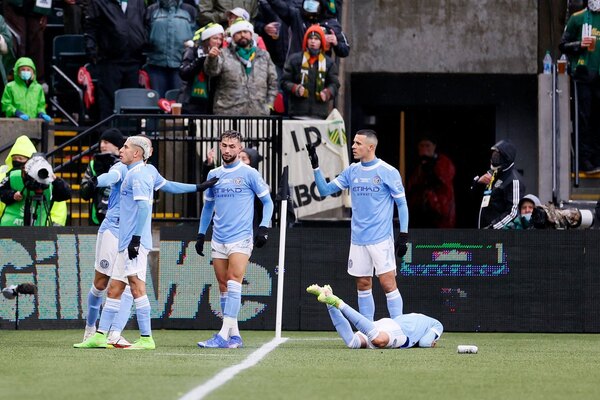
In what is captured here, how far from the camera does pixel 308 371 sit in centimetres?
1142

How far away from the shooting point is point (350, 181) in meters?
15.8

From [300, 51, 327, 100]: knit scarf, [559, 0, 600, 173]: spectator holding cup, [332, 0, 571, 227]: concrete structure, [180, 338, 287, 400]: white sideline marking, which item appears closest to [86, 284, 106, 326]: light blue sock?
[180, 338, 287, 400]: white sideline marking

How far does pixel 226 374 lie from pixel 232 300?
12.7 ft

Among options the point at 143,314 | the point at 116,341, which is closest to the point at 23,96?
the point at 116,341

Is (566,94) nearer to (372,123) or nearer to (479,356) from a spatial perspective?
(372,123)

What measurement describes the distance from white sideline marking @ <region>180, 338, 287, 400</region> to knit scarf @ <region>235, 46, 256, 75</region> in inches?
258

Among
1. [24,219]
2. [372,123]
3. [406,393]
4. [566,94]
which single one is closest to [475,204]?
[372,123]

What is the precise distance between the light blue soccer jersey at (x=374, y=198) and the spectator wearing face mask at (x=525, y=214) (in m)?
3.61

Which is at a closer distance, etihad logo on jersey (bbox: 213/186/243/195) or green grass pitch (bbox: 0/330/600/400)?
green grass pitch (bbox: 0/330/600/400)

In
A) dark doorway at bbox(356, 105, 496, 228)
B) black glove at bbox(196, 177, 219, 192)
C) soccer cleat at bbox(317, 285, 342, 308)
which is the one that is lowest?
soccer cleat at bbox(317, 285, 342, 308)

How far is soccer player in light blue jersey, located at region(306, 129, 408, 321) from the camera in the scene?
51.3 feet

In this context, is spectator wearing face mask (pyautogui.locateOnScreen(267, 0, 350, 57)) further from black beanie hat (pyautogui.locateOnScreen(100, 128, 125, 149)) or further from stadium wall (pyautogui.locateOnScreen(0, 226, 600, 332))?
black beanie hat (pyautogui.locateOnScreen(100, 128, 125, 149))

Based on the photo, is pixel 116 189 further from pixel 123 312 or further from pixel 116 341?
pixel 116 341

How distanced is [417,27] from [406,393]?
16753mm
